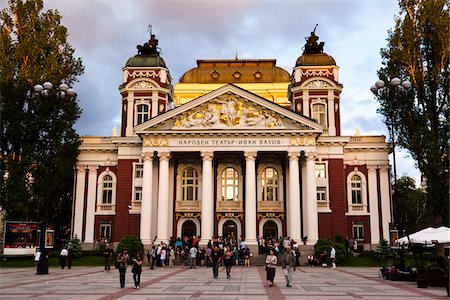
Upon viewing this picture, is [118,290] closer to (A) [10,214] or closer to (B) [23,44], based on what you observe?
(A) [10,214]

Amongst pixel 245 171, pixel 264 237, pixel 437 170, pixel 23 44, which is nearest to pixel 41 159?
pixel 23 44

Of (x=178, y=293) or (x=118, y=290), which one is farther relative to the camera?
(x=118, y=290)

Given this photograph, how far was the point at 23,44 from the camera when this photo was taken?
4103 cm

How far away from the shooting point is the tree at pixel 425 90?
115 feet

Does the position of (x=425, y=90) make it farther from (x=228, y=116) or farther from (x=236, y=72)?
(x=236, y=72)

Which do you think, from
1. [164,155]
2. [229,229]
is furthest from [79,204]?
[229,229]

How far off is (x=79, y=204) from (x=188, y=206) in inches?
437

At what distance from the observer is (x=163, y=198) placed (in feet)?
145

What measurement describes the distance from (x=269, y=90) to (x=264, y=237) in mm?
19669

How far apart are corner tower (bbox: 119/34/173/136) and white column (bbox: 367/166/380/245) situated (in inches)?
888

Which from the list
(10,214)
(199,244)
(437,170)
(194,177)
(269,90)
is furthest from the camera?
(269,90)

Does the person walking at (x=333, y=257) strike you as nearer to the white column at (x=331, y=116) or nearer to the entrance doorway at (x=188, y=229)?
the entrance doorway at (x=188, y=229)

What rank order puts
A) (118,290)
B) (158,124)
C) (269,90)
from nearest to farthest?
(118,290) → (158,124) → (269,90)

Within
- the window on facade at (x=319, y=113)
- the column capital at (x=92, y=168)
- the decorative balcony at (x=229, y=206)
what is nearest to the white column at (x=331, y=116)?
the window on facade at (x=319, y=113)
